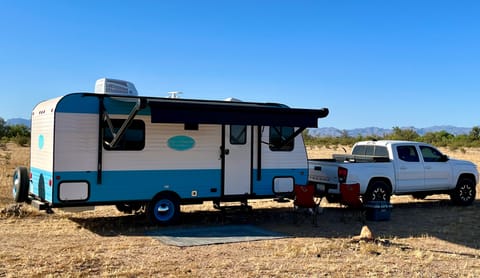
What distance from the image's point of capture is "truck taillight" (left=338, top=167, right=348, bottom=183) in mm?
12367

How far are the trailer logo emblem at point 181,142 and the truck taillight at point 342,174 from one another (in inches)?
149

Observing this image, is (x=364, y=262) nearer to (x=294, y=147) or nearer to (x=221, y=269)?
(x=221, y=269)

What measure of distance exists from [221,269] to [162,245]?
173cm

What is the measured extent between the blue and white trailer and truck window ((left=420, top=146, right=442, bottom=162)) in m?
4.08

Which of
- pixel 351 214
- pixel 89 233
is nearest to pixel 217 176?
pixel 89 233

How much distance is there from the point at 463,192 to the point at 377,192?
326 centimetres

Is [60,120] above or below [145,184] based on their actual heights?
above

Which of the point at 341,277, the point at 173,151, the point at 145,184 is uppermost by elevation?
the point at 173,151

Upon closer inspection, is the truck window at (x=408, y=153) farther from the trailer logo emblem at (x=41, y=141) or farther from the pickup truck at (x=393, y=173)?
the trailer logo emblem at (x=41, y=141)

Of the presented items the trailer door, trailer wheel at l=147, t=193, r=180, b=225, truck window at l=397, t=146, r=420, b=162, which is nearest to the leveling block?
truck window at l=397, t=146, r=420, b=162

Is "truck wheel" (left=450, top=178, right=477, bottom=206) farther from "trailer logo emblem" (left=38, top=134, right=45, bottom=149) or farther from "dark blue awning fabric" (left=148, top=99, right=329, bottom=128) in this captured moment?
"trailer logo emblem" (left=38, top=134, right=45, bottom=149)

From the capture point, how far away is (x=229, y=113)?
10.1m

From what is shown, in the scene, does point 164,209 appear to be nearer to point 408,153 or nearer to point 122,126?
point 122,126

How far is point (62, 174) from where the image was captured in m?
9.34
